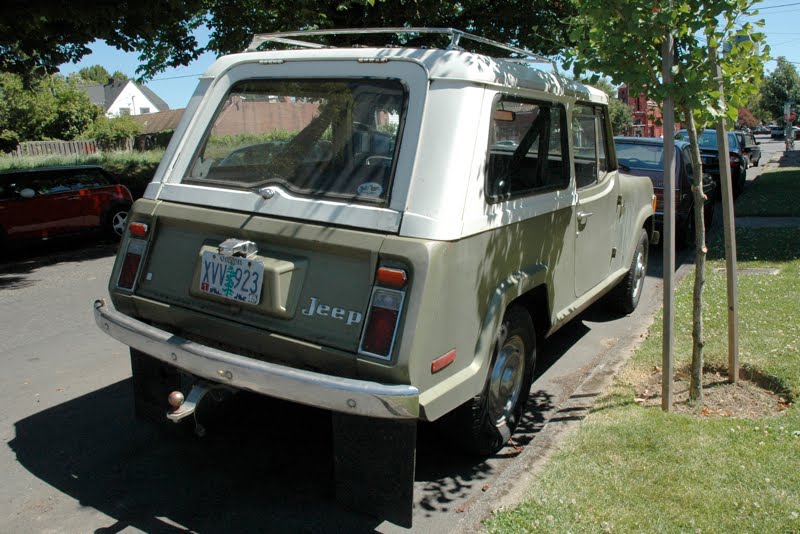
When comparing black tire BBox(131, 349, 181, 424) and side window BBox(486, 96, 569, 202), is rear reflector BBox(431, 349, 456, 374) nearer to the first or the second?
side window BBox(486, 96, 569, 202)

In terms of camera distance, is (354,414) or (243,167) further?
(243,167)

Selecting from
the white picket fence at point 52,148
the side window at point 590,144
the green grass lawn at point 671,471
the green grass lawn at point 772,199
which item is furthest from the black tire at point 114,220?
the white picket fence at point 52,148

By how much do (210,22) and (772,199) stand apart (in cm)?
1262

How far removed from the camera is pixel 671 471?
3.79 metres

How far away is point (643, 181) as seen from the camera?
6.97m

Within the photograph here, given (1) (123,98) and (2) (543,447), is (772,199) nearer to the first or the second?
(2) (543,447)

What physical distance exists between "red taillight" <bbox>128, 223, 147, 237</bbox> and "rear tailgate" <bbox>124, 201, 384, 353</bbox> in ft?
0.16

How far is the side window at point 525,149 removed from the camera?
12.5 ft

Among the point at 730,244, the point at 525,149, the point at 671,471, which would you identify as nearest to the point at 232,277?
the point at 525,149

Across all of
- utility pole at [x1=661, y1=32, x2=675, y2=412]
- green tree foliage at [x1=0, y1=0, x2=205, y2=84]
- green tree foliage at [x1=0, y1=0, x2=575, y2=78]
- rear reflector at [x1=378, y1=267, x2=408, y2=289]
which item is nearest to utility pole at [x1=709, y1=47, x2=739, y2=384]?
utility pole at [x1=661, y1=32, x2=675, y2=412]

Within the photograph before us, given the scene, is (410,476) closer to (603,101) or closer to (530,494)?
(530,494)

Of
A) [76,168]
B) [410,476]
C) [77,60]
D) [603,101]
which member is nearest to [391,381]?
[410,476]

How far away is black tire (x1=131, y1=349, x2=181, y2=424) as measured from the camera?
408 cm

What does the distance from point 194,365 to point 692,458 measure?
9.03 ft
